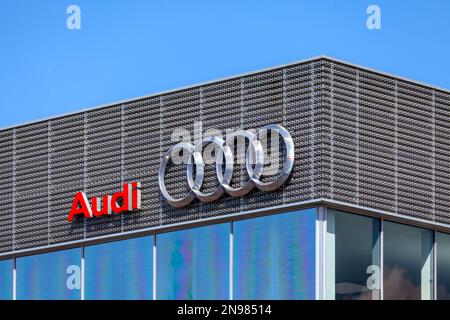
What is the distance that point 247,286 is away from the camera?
36.8 metres

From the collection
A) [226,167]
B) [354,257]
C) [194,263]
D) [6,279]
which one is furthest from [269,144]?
[6,279]

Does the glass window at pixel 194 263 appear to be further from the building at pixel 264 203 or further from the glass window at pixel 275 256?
the glass window at pixel 275 256

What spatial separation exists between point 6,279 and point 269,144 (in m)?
8.35

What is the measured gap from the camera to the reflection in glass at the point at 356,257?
1419 inches

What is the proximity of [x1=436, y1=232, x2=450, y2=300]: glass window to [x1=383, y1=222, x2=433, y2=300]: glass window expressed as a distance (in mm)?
225

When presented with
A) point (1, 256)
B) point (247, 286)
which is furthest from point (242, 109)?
point (1, 256)

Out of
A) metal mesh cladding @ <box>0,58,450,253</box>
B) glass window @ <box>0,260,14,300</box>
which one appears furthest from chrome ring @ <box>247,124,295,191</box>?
glass window @ <box>0,260,14,300</box>

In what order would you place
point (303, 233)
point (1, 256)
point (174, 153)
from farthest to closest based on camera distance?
point (1, 256) → point (174, 153) → point (303, 233)

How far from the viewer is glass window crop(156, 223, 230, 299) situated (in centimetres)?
3747

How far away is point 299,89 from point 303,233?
3024 millimetres

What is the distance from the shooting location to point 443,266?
125 feet

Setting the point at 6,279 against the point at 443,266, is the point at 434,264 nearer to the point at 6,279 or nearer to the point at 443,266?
the point at 443,266

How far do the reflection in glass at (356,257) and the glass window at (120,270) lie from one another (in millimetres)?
4838

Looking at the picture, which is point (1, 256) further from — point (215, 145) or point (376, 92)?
point (376, 92)
